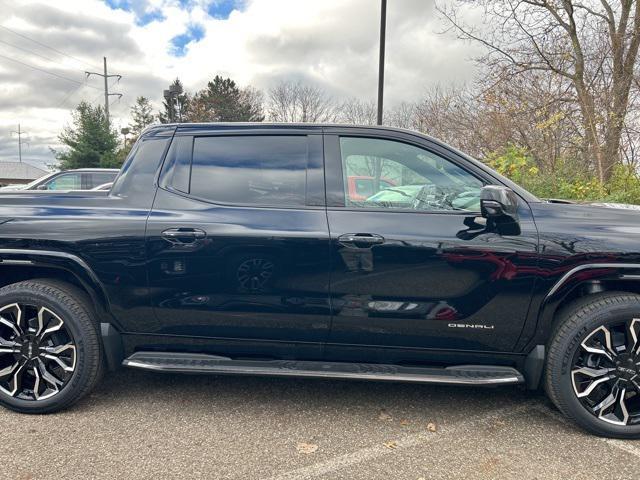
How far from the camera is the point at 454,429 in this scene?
8.59 feet

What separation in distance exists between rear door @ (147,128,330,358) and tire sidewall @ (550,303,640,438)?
4.82 feet

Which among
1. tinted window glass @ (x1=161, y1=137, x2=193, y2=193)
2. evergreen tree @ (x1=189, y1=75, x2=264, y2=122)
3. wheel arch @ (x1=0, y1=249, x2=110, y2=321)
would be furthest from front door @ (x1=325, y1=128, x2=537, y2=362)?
evergreen tree @ (x1=189, y1=75, x2=264, y2=122)

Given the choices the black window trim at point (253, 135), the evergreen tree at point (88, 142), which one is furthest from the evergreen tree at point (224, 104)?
the black window trim at point (253, 135)

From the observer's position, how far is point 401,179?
2.74m

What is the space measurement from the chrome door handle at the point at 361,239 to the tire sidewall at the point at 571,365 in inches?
50.4

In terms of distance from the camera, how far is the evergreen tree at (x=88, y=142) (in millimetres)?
27172

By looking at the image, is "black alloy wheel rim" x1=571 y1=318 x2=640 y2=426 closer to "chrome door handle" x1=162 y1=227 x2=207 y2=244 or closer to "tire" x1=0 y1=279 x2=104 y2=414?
"chrome door handle" x1=162 y1=227 x2=207 y2=244

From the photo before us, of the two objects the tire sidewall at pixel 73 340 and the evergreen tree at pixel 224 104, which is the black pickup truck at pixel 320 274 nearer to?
the tire sidewall at pixel 73 340

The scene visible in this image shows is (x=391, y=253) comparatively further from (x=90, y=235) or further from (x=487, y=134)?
(x=487, y=134)

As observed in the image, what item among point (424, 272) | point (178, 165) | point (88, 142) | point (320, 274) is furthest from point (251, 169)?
point (88, 142)

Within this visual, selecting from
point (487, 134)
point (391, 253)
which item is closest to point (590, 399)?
point (391, 253)

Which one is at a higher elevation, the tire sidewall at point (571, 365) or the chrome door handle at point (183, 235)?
the chrome door handle at point (183, 235)

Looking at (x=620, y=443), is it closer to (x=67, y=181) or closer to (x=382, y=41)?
(x=382, y=41)

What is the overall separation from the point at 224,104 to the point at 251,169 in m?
45.7
